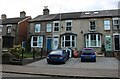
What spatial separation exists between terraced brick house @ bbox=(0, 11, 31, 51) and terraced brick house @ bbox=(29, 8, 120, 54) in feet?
11.2

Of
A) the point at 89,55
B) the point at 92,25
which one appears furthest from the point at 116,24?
the point at 89,55

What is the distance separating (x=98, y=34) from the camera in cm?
3055

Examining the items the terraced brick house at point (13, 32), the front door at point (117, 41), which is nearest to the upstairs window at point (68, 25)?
the front door at point (117, 41)

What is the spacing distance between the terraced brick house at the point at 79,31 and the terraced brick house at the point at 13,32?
11.2ft

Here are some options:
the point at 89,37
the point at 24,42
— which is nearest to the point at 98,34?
the point at 89,37

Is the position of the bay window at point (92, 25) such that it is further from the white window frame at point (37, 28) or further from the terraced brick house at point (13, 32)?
the terraced brick house at point (13, 32)

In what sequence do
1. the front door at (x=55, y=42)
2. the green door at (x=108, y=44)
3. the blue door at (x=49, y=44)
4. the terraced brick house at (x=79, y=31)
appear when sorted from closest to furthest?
1. the green door at (x=108, y=44)
2. the terraced brick house at (x=79, y=31)
3. the front door at (x=55, y=42)
4. the blue door at (x=49, y=44)

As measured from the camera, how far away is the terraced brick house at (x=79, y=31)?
30344 mm

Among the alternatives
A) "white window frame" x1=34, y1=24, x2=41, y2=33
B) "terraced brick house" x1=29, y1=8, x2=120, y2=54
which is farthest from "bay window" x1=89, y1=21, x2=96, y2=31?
"white window frame" x1=34, y1=24, x2=41, y2=33

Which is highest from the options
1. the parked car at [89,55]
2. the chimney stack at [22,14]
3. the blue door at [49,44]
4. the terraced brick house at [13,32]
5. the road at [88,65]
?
the chimney stack at [22,14]

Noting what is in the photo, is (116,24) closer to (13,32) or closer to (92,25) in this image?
(92,25)

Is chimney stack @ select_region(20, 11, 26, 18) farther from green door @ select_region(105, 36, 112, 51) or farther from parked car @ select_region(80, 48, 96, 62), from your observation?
parked car @ select_region(80, 48, 96, 62)

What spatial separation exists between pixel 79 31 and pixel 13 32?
13371 millimetres

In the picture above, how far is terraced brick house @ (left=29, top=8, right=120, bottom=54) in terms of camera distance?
3034 cm
